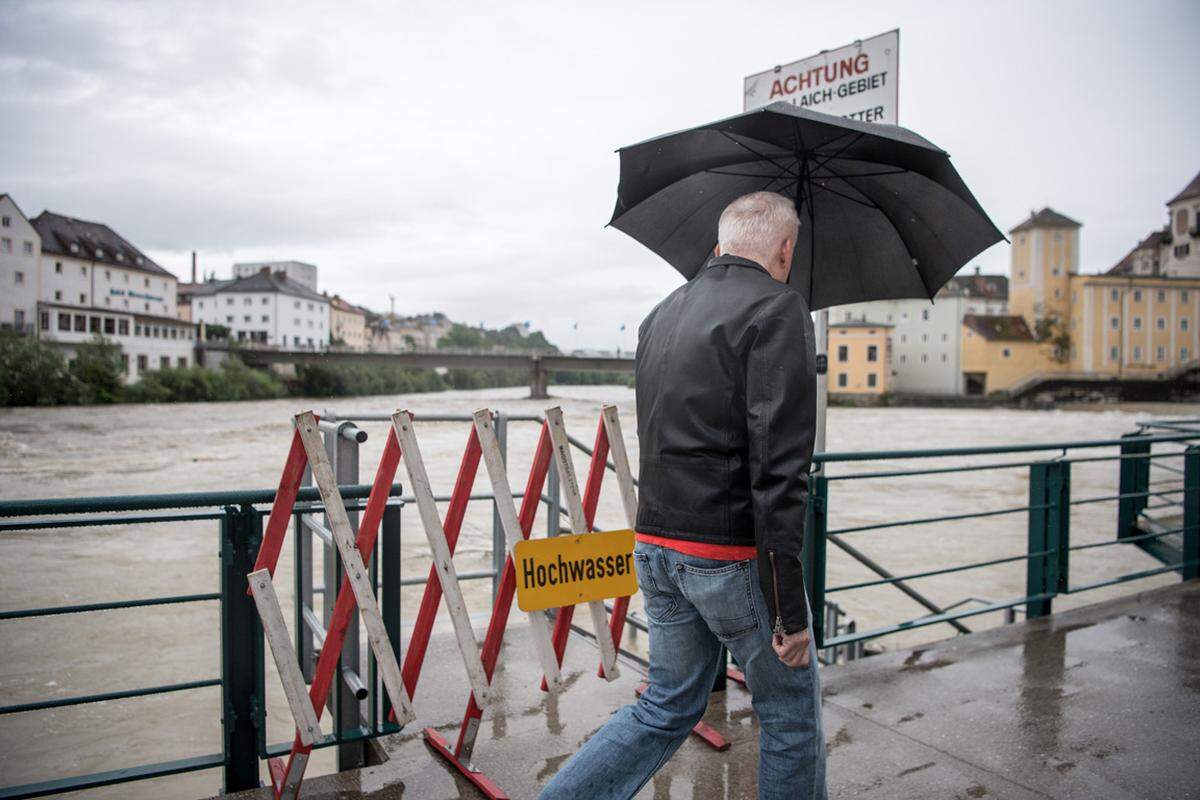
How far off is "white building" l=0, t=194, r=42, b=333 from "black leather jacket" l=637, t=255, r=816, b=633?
76827mm

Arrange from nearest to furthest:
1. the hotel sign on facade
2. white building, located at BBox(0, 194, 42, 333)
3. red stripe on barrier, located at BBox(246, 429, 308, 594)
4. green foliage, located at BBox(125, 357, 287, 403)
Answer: red stripe on barrier, located at BBox(246, 429, 308, 594) → the hotel sign on facade → green foliage, located at BBox(125, 357, 287, 403) → white building, located at BBox(0, 194, 42, 333)

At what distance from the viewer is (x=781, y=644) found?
1.88 m

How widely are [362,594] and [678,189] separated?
5.79 ft

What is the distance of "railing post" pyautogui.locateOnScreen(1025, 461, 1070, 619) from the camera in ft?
Result: 16.9

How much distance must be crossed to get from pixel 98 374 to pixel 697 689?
205 ft

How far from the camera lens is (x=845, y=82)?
13.0ft

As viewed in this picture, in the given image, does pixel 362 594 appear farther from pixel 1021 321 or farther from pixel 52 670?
pixel 1021 321

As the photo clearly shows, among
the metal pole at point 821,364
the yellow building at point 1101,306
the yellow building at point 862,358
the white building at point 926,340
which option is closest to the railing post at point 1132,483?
the metal pole at point 821,364

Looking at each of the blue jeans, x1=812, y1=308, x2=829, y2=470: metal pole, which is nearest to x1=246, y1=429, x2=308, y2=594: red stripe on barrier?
the blue jeans

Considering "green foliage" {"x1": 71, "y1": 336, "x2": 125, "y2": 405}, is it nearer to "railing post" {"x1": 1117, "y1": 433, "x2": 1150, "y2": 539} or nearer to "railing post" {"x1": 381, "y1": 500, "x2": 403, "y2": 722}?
"railing post" {"x1": 1117, "y1": 433, "x2": 1150, "y2": 539}

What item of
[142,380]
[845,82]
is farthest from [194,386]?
[845,82]

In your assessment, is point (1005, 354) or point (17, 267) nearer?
point (17, 267)

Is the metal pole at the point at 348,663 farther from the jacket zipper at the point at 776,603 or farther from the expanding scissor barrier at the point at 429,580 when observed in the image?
the jacket zipper at the point at 776,603

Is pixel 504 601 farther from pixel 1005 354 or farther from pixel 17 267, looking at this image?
pixel 1005 354
